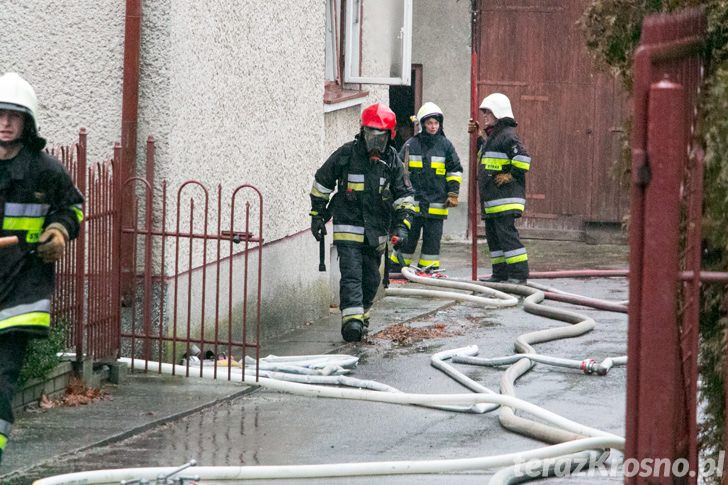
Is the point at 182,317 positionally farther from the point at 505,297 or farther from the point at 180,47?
the point at 505,297

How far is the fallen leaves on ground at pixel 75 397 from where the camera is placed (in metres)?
7.12

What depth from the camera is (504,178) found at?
13039 millimetres

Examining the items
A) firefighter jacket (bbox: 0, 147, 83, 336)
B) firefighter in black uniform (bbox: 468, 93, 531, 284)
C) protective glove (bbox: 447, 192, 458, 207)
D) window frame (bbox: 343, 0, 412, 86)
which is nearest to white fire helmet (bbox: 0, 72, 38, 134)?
firefighter jacket (bbox: 0, 147, 83, 336)

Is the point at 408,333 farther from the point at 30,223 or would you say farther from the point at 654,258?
the point at 654,258

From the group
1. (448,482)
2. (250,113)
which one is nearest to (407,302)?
(250,113)

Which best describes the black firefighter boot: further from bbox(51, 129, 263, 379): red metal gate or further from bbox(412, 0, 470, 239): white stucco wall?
bbox(412, 0, 470, 239): white stucco wall

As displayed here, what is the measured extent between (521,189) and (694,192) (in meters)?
9.21

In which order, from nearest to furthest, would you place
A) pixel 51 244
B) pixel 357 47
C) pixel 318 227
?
pixel 51 244, pixel 318 227, pixel 357 47

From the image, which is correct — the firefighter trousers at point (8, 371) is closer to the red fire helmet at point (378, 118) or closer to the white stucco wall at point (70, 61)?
the white stucco wall at point (70, 61)

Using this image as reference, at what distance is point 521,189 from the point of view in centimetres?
1316

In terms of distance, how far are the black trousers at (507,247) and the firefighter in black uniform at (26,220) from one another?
7.66 m

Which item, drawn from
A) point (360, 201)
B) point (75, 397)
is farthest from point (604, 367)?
point (75, 397)

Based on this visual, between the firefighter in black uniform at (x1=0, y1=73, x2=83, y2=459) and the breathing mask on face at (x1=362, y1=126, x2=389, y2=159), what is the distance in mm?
4242

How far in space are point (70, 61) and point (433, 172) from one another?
6.31m
